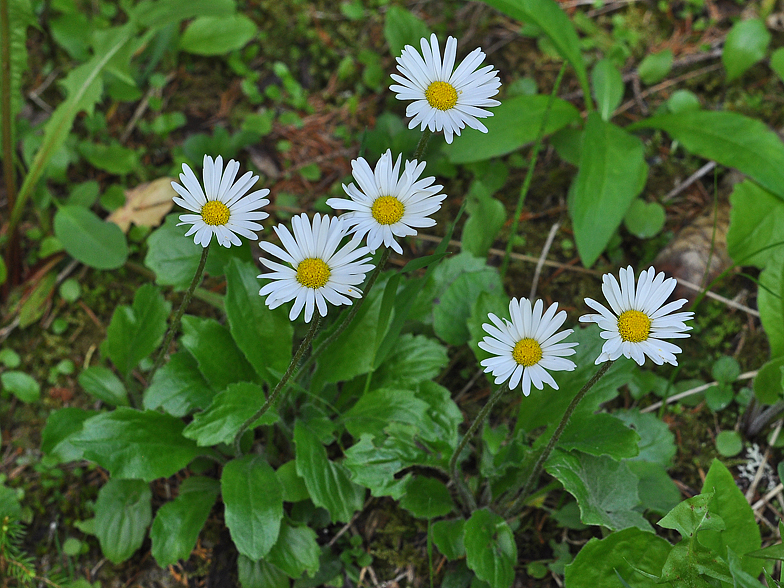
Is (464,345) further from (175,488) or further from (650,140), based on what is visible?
(650,140)

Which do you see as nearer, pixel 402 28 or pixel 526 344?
pixel 526 344

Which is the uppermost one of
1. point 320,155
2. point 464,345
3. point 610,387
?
point 320,155

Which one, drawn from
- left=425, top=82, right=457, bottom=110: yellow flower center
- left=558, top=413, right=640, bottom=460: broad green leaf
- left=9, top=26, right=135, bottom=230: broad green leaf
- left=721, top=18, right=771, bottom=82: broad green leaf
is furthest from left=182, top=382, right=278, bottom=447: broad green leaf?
left=721, top=18, right=771, bottom=82: broad green leaf

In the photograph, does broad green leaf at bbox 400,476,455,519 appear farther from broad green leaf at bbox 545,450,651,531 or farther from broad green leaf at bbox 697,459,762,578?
broad green leaf at bbox 697,459,762,578

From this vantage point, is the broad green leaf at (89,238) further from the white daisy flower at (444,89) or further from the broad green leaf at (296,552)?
the white daisy flower at (444,89)

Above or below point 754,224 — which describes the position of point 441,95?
below

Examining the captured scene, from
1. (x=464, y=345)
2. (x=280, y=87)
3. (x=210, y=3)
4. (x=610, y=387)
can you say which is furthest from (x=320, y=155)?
(x=610, y=387)

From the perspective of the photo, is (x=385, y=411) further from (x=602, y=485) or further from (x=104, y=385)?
(x=104, y=385)

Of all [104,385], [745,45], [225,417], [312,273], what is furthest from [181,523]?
[745,45]
